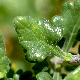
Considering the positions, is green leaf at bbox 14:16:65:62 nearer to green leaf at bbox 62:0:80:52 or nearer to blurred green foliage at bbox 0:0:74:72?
green leaf at bbox 62:0:80:52

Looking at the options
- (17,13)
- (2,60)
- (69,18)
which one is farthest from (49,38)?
(17,13)

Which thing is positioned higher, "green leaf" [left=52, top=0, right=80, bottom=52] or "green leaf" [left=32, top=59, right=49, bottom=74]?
"green leaf" [left=52, top=0, right=80, bottom=52]

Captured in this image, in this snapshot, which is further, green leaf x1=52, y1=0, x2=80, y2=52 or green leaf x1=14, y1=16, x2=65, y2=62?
green leaf x1=52, y1=0, x2=80, y2=52

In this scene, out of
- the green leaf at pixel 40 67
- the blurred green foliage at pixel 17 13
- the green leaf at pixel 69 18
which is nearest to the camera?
→ the green leaf at pixel 69 18

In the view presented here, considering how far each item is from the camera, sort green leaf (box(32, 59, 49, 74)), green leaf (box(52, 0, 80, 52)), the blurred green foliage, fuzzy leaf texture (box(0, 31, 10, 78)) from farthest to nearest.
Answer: the blurred green foliage, green leaf (box(32, 59, 49, 74)), green leaf (box(52, 0, 80, 52)), fuzzy leaf texture (box(0, 31, 10, 78))

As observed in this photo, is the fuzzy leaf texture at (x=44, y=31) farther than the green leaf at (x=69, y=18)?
No

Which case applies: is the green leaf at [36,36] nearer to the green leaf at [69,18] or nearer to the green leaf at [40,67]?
the green leaf at [69,18]

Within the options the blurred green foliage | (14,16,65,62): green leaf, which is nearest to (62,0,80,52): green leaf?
(14,16,65,62): green leaf

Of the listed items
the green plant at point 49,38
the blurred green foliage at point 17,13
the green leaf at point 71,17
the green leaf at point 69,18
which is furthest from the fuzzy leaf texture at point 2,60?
the blurred green foliage at point 17,13

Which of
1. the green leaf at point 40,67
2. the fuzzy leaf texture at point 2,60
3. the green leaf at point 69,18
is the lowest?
the green leaf at point 40,67
